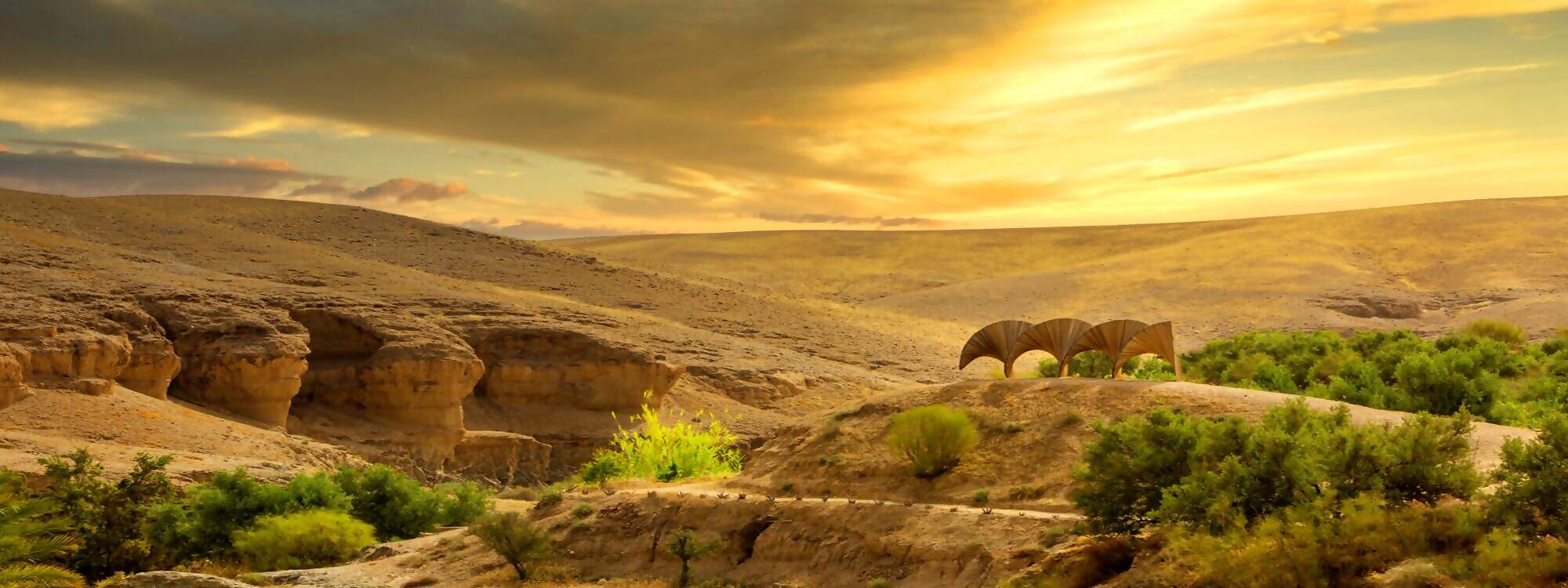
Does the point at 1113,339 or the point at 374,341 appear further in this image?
the point at 374,341

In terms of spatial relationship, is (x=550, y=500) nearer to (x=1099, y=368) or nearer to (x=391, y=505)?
(x=391, y=505)

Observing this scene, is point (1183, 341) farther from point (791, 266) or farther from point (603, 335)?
point (791, 266)

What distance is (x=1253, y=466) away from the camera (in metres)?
14.2

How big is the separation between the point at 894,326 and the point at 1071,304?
860 inches

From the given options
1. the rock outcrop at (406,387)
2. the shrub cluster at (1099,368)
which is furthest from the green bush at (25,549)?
the rock outcrop at (406,387)

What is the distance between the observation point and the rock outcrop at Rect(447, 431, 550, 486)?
37625 mm

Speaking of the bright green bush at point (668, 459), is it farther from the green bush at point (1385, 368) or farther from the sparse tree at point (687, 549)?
the green bush at point (1385, 368)

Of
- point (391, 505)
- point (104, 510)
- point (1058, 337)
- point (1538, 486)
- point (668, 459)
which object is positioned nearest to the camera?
point (1538, 486)

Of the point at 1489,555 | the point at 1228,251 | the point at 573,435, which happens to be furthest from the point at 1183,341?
the point at 1489,555

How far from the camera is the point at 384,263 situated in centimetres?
5503

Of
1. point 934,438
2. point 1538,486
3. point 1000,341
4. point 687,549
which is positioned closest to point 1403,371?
point 1000,341

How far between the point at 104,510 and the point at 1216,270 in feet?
282

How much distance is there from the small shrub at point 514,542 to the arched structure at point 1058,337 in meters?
8.61

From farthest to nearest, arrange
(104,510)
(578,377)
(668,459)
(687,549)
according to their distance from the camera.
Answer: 1. (578,377)
2. (668,459)
3. (104,510)
4. (687,549)
